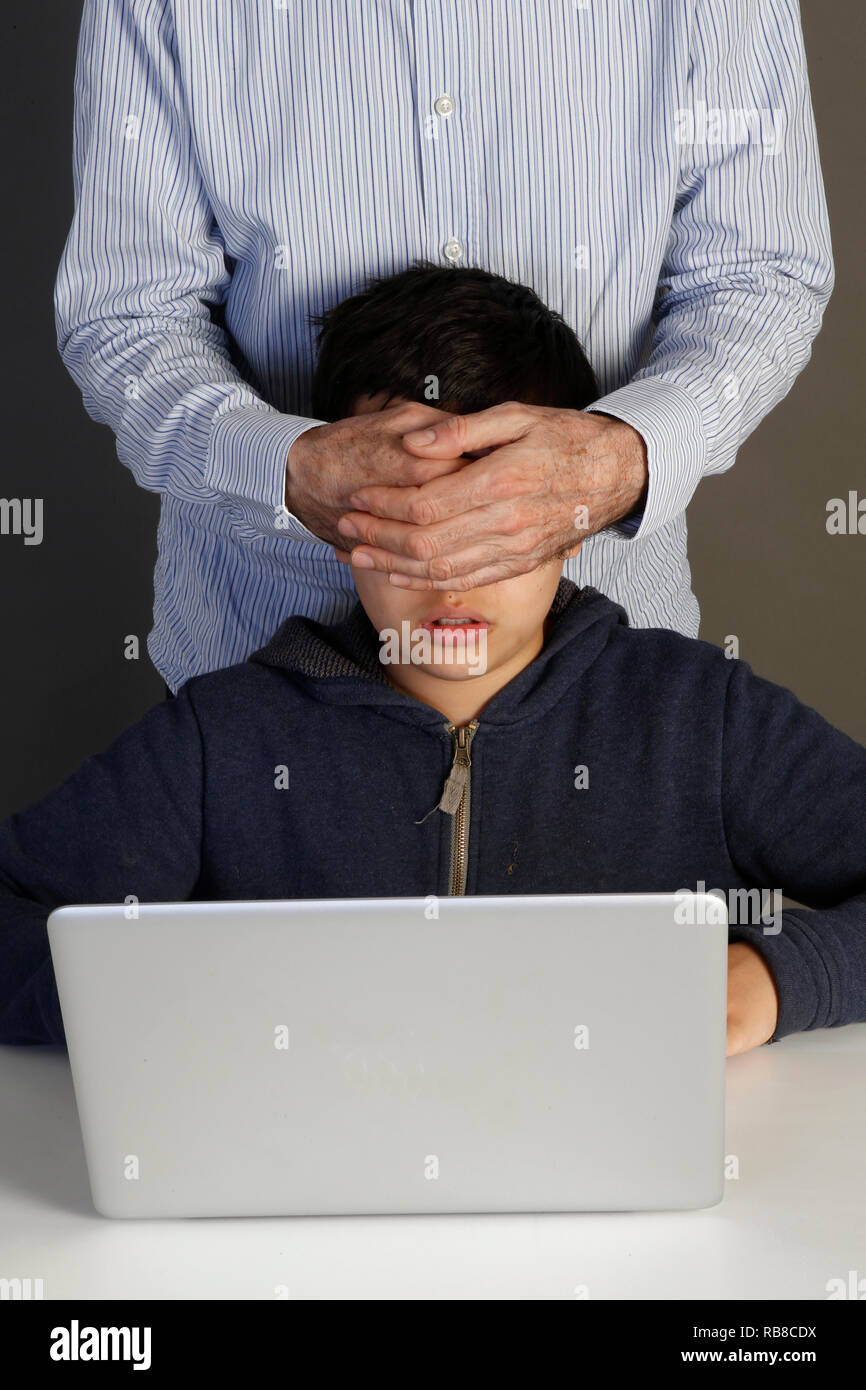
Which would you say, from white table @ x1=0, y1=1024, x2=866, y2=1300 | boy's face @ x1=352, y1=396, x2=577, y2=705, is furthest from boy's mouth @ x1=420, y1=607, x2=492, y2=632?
white table @ x1=0, y1=1024, x2=866, y2=1300

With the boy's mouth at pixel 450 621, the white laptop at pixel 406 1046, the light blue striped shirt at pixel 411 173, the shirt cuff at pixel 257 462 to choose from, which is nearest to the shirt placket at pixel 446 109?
the light blue striped shirt at pixel 411 173

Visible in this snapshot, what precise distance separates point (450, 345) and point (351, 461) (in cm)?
21

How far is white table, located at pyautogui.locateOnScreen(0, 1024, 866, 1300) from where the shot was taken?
77 cm

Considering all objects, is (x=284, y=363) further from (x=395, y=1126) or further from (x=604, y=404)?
(x=395, y=1126)

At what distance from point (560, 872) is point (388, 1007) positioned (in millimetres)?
568

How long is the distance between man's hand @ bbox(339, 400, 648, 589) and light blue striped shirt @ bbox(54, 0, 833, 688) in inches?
8.6

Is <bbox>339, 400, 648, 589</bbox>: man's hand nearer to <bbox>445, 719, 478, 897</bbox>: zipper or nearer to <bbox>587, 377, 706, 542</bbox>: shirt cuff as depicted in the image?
<bbox>587, 377, 706, 542</bbox>: shirt cuff

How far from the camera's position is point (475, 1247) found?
0.80 meters

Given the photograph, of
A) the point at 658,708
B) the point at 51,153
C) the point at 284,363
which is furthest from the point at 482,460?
the point at 51,153

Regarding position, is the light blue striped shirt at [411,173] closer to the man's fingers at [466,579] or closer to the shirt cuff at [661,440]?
the shirt cuff at [661,440]

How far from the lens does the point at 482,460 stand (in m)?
1.12

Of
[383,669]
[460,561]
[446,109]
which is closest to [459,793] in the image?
[383,669]

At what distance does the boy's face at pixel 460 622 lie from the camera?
127 centimetres

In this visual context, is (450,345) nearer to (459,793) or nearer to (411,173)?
(411,173)
